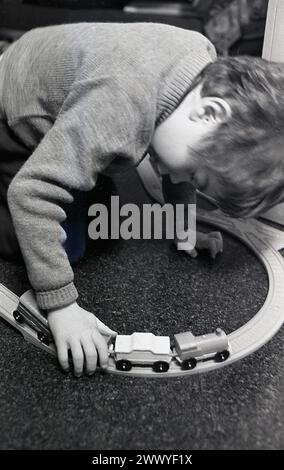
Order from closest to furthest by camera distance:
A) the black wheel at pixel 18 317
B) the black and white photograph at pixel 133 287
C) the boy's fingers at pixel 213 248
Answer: the black and white photograph at pixel 133 287, the black wheel at pixel 18 317, the boy's fingers at pixel 213 248

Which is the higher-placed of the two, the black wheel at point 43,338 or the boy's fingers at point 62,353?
the boy's fingers at point 62,353

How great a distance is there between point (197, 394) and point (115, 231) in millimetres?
403

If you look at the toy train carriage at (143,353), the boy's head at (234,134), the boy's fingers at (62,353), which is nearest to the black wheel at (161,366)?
the toy train carriage at (143,353)

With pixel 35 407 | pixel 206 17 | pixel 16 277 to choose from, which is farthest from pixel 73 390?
pixel 206 17

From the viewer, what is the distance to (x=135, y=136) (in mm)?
574

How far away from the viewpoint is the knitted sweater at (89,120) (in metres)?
0.55

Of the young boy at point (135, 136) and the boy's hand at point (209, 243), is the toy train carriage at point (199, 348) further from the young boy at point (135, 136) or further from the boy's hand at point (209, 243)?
the boy's hand at point (209, 243)

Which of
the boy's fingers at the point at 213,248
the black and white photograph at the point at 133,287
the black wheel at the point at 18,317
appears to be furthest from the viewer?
the boy's fingers at the point at 213,248

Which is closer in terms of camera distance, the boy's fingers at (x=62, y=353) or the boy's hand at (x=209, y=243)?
the boy's fingers at (x=62, y=353)

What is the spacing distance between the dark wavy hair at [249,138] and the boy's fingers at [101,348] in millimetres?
240

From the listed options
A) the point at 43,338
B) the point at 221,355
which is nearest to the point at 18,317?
the point at 43,338

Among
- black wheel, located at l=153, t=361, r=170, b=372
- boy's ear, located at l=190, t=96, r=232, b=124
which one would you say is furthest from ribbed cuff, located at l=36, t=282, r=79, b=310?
boy's ear, located at l=190, t=96, r=232, b=124

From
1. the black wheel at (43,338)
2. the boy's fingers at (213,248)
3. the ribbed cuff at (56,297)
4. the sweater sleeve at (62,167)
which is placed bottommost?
the boy's fingers at (213,248)
